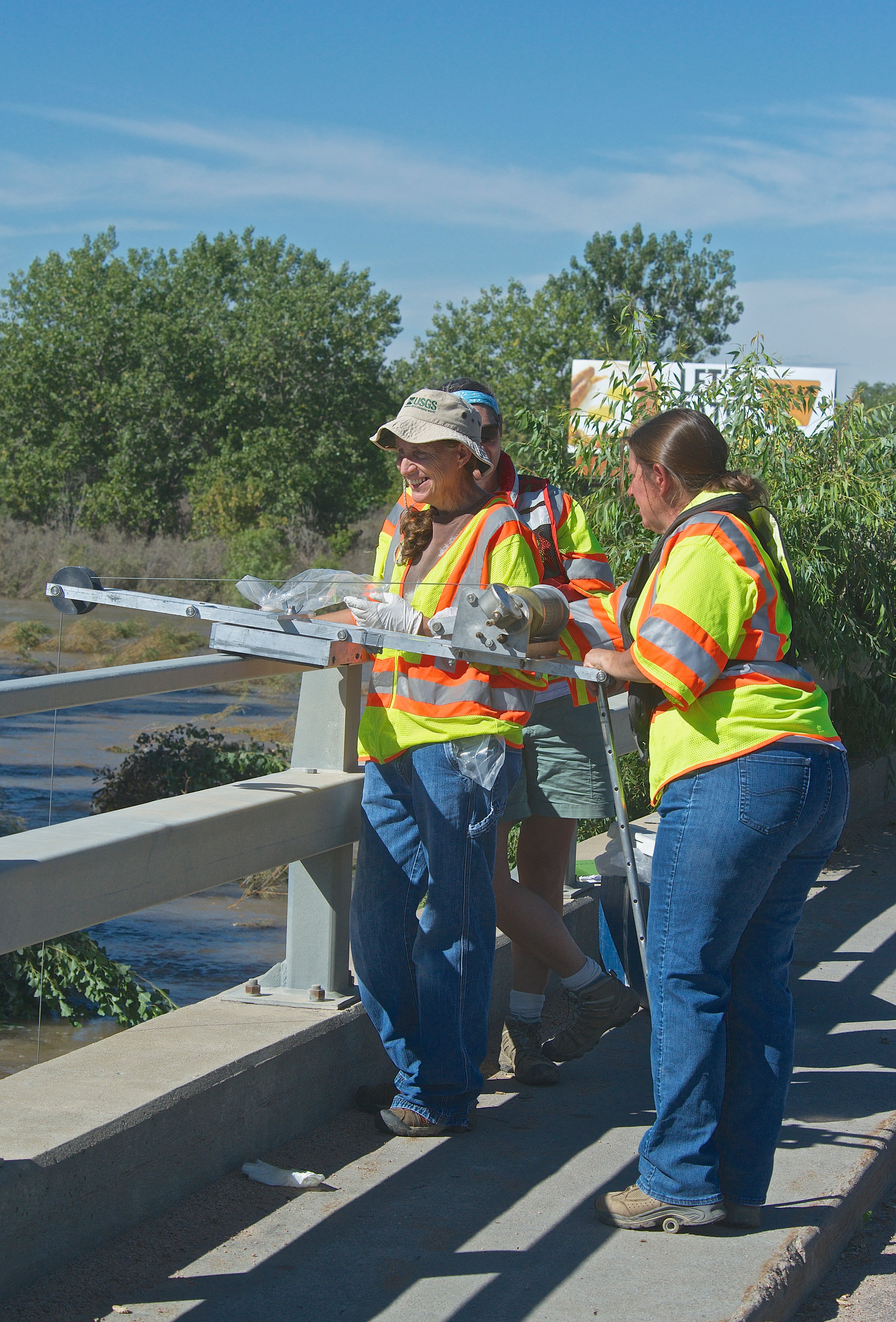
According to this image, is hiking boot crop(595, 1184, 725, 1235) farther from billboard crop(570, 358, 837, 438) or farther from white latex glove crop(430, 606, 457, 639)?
billboard crop(570, 358, 837, 438)

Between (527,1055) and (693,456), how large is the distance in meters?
1.84

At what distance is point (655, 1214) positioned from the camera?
9.75 feet

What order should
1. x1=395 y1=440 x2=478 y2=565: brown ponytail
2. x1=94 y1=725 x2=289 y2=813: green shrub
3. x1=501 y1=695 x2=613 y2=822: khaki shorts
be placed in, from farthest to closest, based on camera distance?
x1=94 y1=725 x2=289 y2=813: green shrub, x1=501 y1=695 x2=613 y2=822: khaki shorts, x1=395 y1=440 x2=478 y2=565: brown ponytail

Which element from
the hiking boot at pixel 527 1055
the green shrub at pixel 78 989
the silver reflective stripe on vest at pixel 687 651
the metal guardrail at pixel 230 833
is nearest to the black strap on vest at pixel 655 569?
the silver reflective stripe on vest at pixel 687 651

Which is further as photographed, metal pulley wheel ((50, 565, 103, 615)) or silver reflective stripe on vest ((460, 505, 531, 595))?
silver reflective stripe on vest ((460, 505, 531, 595))

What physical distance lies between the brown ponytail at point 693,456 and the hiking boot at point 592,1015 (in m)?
1.52

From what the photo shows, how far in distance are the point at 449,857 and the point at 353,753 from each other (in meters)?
0.58

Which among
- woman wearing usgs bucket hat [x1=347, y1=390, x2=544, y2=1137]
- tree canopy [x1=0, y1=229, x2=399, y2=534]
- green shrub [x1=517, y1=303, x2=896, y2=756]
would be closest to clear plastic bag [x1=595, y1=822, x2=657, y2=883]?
woman wearing usgs bucket hat [x1=347, y1=390, x2=544, y2=1137]

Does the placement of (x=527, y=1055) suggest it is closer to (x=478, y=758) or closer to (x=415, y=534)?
(x=478, y=758)

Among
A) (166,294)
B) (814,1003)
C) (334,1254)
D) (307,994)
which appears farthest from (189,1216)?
(166,294)

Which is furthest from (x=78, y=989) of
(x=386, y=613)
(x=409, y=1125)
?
(x=386, y=613)

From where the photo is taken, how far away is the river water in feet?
23.0

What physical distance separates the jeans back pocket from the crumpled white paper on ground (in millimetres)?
1297

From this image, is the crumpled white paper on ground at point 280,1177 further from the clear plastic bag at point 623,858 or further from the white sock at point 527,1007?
the clear plastic bag at point 623,858
